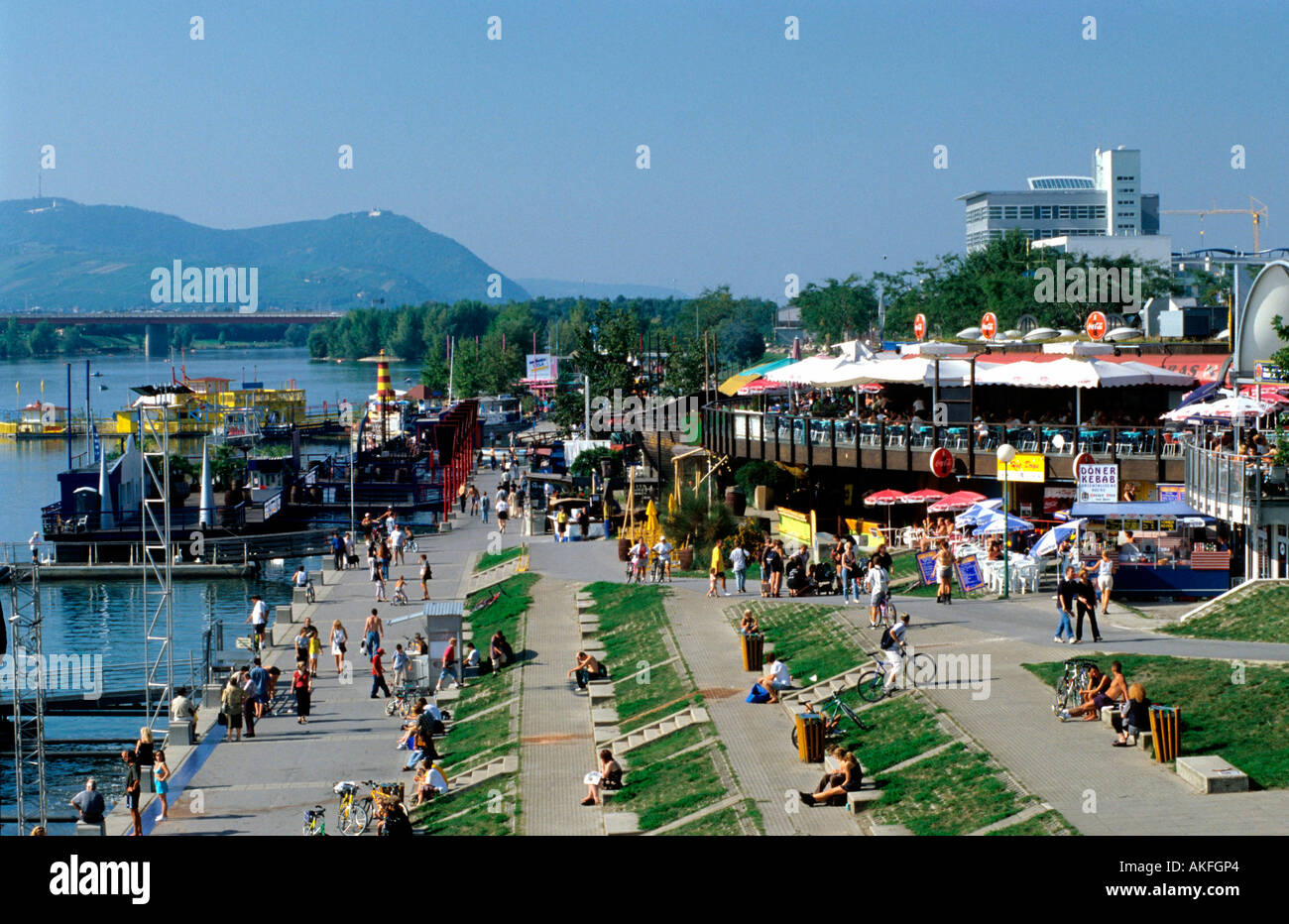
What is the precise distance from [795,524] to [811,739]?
24300 millimetres

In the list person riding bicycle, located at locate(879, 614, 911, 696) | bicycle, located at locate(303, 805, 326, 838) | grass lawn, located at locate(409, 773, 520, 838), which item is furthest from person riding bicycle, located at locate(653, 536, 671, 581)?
bicycle, located at locate(303, 805, 326, 838)

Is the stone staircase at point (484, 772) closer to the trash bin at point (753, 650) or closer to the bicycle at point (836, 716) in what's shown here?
the bicycle at point (836, 716)

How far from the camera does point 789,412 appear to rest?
50844mm

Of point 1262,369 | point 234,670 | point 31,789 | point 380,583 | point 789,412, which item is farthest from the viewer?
point 789,412

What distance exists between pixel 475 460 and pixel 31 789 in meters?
63.0

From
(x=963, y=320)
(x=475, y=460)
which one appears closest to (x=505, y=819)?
(x=475, y=460)

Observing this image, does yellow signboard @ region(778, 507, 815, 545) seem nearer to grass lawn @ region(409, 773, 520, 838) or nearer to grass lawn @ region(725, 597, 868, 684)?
grass lawn @ region(725, 597, 868, 684)

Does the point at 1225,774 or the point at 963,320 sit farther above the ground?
the point at 963,320

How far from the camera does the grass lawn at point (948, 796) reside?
17438mm

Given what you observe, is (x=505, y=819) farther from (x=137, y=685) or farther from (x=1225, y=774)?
(x=137, y=685)

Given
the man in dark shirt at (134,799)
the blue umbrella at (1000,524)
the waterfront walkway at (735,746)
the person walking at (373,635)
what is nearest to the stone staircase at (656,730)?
the waterfront walkway at (735,746)

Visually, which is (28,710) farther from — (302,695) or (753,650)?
(753,650)
